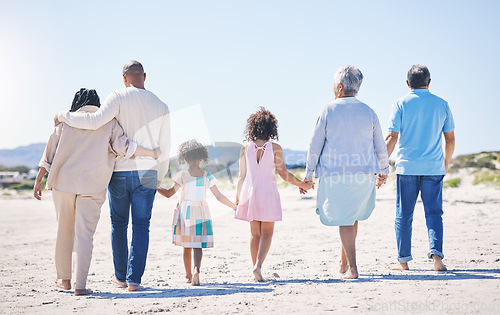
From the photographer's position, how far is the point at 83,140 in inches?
214

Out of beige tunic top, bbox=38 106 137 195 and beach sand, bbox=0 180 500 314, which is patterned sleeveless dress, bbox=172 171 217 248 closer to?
beach sand, bbox=0 180 500 314

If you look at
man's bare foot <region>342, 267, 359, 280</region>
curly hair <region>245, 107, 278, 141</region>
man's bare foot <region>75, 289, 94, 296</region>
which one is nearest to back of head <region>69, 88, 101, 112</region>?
curly hair <region>245, 107, 278, 141</region>

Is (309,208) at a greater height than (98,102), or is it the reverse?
(98,102)

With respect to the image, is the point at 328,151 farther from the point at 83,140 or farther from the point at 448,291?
the point at 83,140

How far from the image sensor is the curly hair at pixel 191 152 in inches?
237

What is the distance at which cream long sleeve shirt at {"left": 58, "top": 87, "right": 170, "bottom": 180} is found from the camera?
5.33 metres

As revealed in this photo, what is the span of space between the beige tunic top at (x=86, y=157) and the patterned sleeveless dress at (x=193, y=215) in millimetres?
833

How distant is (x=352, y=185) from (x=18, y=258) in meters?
5.96

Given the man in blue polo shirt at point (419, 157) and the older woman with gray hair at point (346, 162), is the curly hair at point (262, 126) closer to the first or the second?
the older woman with gray hair at point (346, 162)

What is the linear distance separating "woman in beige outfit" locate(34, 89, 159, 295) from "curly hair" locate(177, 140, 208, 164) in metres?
0.56

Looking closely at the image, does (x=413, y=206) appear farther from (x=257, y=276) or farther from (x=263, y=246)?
(x=257, y=276)

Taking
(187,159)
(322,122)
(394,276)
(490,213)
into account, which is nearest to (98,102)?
(187,159)

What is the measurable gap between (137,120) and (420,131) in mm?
3053

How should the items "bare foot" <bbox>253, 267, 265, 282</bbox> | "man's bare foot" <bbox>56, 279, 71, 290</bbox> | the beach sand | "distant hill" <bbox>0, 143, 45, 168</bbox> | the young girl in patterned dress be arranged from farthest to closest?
1. "distant hill" <bbox>0, 143, 45, 168</bbox>
2. the young girl in patterned dress
3. "bare foot" <bbox>253, 267, 265, 282</bbox>
4. "man's bare foot" <bbox>56, 279, 71, 290</bbox>
5. the beach sand
